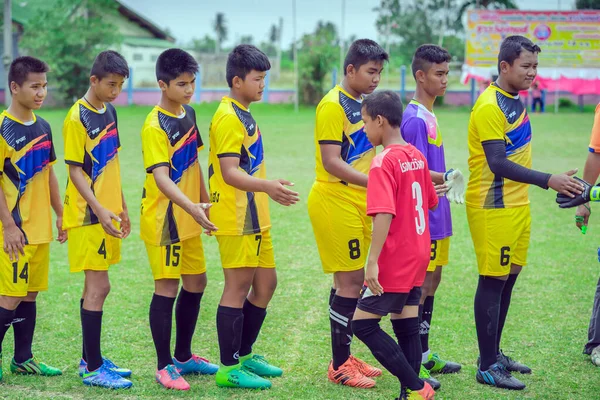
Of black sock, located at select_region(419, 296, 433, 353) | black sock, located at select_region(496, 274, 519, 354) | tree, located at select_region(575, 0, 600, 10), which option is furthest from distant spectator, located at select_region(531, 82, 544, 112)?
black sock, located at select_region(419, 296, 433, 353)

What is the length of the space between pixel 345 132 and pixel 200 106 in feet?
108

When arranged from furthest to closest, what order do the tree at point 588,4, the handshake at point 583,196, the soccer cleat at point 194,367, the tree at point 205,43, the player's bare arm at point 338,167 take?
the tree at point 205,43, the tree at point 588,4, the soccer cleat at point 194,367, the player's bare arm at point 338,167, the handshake at point 583,196

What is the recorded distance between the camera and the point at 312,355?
5699 millimetres

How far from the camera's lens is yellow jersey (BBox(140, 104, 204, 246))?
4.90 metres

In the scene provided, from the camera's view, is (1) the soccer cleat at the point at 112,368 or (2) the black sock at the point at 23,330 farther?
(2) the black sock at the point at 23,330

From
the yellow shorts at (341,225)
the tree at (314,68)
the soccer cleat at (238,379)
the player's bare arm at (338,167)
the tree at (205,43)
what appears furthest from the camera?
the tree at (205,43)

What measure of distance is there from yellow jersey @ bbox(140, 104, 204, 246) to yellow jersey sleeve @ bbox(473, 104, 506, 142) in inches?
77.8

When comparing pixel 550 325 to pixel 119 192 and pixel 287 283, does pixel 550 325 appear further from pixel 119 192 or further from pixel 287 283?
pixel 119 192

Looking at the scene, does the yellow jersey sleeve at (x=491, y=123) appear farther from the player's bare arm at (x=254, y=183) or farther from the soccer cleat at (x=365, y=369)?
the soccer cleat at (x=365, y=369)

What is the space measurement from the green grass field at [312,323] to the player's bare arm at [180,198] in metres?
1.16

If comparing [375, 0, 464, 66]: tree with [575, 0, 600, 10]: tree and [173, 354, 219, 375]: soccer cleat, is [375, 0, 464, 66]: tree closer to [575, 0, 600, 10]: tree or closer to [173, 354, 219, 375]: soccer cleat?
[575, 0, 600, 10]: tree

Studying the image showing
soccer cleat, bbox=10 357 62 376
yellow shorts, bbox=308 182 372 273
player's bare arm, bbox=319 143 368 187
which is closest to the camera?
player's bare arm, bbox=319 143 368 187

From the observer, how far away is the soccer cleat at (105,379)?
4938mm

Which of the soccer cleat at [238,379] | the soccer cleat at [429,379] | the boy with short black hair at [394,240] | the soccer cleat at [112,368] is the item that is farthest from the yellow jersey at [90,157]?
the soccer cleat at [429,379]
